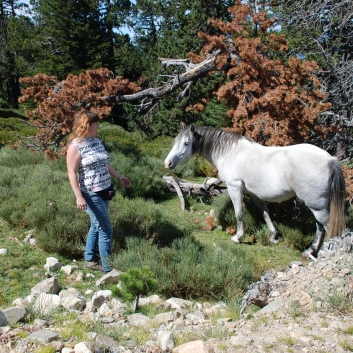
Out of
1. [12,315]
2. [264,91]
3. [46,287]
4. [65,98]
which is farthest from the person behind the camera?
[65,98]

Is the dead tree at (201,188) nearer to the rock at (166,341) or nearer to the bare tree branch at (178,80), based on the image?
the bare tree branch at (178,80)

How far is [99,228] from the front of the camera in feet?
13.8

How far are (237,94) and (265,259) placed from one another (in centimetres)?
278

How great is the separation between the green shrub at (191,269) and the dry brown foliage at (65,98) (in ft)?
10.5

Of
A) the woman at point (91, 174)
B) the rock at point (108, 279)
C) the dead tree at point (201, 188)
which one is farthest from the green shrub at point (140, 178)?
the rock at point (108, 279)

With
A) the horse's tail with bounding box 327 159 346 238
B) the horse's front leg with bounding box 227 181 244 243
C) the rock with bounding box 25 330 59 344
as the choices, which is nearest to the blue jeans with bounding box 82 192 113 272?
the rock with bounding box 25 330 59 344

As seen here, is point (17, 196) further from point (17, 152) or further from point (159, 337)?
point (159, 337)

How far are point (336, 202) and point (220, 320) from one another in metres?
2.39

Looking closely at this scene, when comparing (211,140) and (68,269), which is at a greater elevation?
(211,140)

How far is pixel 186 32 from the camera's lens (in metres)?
16.1

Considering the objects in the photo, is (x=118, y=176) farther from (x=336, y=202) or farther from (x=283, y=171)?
(x=336, y=202)

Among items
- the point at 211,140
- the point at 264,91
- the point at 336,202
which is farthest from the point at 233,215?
the point at 264,91

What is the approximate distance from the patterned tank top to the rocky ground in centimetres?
98

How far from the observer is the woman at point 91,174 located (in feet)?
12.9
